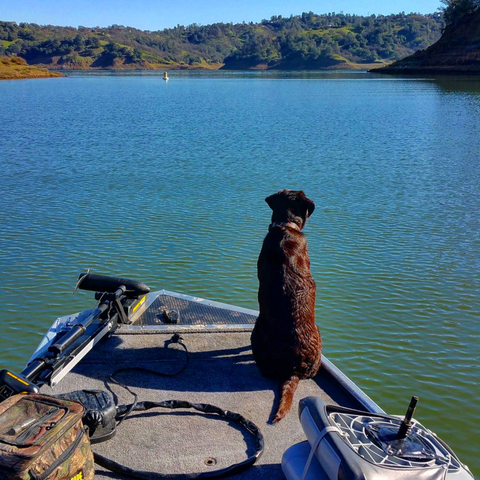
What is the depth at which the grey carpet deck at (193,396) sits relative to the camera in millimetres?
4355

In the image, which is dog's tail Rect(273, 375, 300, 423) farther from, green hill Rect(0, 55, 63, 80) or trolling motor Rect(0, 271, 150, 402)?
green hill Rect(0, 55, 63, 80)

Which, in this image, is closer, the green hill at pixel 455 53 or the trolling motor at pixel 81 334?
the trolling motor at pixel 81 334

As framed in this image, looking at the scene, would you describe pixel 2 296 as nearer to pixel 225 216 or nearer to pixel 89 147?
pixel 225 216

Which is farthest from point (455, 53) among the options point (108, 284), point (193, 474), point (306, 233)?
point (193, 474)

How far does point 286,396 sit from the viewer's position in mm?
5098

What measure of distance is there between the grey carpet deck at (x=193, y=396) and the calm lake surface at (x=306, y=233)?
2.34 metres

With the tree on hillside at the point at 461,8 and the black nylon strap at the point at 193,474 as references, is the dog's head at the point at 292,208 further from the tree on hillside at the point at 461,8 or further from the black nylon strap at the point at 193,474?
the tree on hillside at the point at 461,8

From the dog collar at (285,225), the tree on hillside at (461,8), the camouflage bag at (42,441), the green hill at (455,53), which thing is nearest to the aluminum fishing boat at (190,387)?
the camouflage bag at (42,441)

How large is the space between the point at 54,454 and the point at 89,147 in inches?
922

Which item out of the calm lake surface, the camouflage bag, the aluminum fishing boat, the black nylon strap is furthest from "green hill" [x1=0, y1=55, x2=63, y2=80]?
the camouflage bag

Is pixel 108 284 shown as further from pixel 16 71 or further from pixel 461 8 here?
pixel 461 8

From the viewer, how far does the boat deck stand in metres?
4.37

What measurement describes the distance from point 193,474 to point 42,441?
1273 millimetres

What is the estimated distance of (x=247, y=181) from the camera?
18.4m
